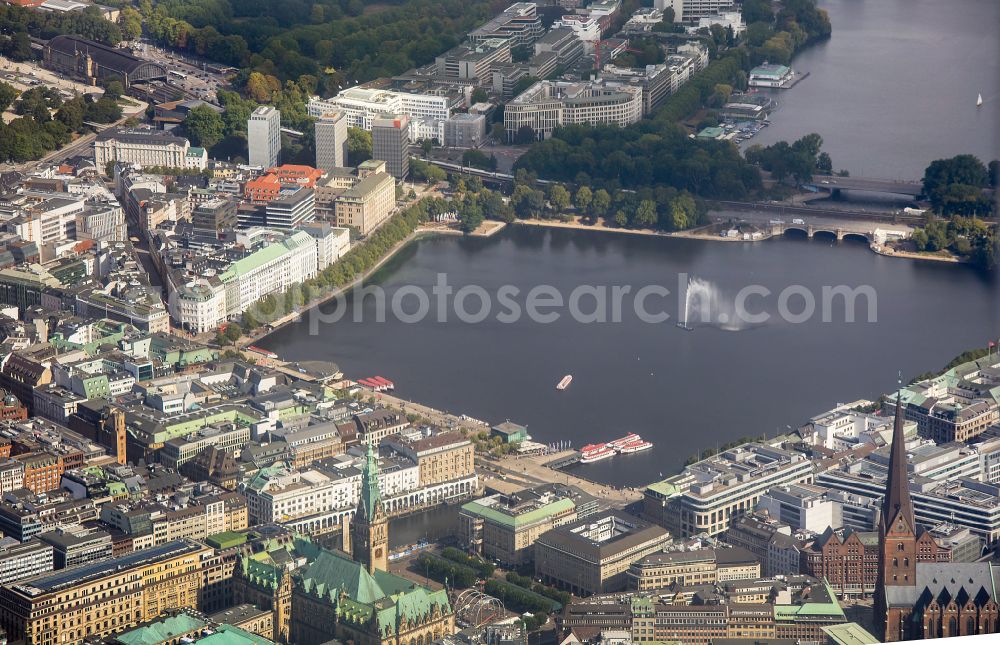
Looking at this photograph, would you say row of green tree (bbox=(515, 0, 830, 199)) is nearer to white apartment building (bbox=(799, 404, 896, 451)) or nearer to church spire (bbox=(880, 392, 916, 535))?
white apartment building (bbox=(799, 404, 896, 451))

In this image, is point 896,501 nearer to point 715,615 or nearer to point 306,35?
point 715,615

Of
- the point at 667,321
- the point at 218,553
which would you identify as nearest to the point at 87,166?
the point at 667,321

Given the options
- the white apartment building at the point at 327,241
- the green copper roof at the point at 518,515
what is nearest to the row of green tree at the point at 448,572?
the green copper roof at the point at 518,515

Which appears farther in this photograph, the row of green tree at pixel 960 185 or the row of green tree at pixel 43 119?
the row of green tree at pixel 43 119

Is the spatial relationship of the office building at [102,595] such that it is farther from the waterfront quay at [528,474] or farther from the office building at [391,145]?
the office building at [391,145]

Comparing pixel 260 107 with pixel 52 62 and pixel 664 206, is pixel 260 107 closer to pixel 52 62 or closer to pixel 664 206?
pixel 52 62

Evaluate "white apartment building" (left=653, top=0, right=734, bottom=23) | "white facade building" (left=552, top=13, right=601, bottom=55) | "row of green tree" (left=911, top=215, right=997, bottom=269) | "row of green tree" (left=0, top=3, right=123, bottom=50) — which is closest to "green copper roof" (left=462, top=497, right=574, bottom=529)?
"row of green tree" (left=911, top=215, right=997, bottom=269)
